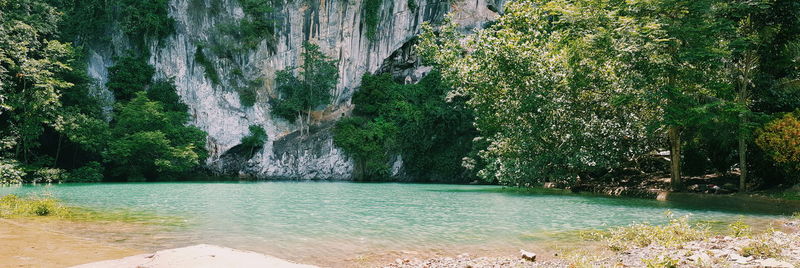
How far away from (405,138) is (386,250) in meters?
32.0

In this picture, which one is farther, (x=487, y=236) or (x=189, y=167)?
(x=189, y=167)

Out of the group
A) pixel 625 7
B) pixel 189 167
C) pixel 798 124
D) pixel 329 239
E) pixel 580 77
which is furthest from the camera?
pixel 189 167

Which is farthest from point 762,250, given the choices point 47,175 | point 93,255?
point 47,175

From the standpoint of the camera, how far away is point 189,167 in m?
33.6

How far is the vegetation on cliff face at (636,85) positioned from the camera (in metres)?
13.0

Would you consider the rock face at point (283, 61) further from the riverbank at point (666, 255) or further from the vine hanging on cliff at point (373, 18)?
the riverbank at point (666, 255)

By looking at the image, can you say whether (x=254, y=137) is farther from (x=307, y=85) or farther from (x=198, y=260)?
(x=198, y=260)

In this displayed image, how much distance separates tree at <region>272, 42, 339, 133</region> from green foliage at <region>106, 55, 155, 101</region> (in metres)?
9.77

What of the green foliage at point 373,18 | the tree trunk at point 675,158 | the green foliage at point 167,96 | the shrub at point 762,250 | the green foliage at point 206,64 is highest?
the green foliage at point 373,18

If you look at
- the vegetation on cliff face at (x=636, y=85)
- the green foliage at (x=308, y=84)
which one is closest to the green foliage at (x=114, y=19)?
the green foliage at (x=308, y=84)

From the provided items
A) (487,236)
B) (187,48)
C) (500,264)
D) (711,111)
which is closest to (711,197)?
(711,111)

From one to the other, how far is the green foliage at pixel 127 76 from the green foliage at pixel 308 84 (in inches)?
385

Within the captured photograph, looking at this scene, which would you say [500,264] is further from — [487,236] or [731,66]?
[731,66]

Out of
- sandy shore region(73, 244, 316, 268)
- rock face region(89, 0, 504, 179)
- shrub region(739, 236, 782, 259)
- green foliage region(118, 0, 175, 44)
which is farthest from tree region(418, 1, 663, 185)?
green foliage region(118, 0, 175, 44)
